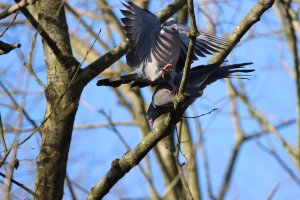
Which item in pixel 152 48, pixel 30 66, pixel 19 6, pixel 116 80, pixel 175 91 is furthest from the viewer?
pixel 152 48

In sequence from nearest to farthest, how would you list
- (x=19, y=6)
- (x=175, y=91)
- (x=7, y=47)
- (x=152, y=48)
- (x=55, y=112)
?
(x=19, y=6)
(x=7, y=47)
(x=55, y=112)
(x=175, y=91)
(x=152, y=48)

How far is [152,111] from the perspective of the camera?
4078 mm

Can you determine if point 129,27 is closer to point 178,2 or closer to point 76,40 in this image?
point 178,2

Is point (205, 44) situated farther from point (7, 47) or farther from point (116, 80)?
point (7, 47)

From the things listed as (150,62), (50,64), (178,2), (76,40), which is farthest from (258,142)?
(50,64)

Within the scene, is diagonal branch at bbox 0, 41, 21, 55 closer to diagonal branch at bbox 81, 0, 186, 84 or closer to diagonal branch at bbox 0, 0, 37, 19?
diagonal branch at bbox 0, 0, 37, 19

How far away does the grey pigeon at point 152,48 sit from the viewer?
4.07m

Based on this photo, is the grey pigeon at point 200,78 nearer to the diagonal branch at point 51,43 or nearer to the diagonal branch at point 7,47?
the diagonal branch at point 51,43

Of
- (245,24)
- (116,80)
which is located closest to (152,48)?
(116,80)

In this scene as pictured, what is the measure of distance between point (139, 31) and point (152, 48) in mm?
173

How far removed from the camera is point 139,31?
13.5 feet

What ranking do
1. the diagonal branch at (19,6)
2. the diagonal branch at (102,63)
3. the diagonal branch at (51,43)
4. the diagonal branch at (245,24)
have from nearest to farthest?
the diagonal branch at (19,6), the diagonal branch at (51,43), the diagonal branch at (102,63), the diagonal branch at (245,24)

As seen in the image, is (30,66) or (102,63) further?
(102,63)

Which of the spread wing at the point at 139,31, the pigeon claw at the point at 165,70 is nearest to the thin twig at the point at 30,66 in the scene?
the spread wing at the point at 139,31
